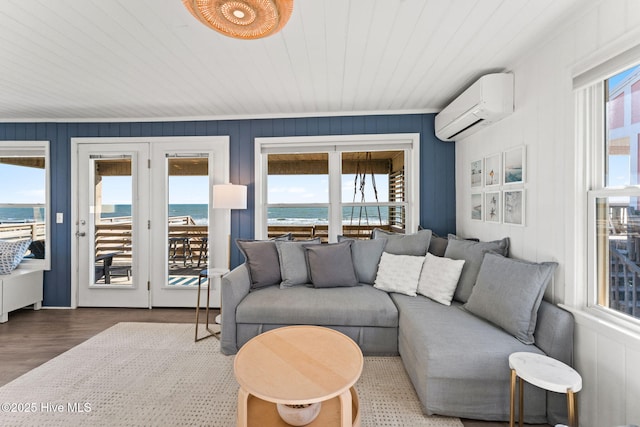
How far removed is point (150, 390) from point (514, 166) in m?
3.12

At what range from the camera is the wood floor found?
2.29 meters

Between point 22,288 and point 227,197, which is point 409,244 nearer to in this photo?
point 227,197

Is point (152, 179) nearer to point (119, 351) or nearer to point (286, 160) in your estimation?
point (286, 160)

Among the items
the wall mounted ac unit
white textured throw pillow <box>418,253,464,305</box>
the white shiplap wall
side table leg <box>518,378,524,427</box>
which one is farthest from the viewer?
white textured throw pillow <box>418,253,464,305</box>

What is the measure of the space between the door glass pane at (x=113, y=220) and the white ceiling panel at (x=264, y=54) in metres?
0.72

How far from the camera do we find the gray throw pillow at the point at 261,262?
2684 mm

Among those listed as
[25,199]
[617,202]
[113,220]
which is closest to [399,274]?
[617,202]

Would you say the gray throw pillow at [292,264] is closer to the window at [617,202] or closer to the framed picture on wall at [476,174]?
the framed picture on wall at [476,174]

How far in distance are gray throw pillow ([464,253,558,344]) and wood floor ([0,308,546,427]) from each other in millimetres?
2876

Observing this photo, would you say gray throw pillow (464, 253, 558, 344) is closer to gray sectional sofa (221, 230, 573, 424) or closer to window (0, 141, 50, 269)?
gray sectional sofa (221, 230, 573, 424)

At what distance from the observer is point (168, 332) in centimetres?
278

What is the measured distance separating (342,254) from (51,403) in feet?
7.59

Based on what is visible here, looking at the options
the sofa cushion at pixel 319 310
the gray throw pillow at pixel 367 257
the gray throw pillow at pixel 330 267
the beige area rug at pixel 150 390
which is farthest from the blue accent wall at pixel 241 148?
the beige area rug at pixel 150 390

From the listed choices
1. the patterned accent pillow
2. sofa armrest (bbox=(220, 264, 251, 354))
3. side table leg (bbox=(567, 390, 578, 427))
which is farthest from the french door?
side table leg (bbox=(567, 390, 578, 427))
